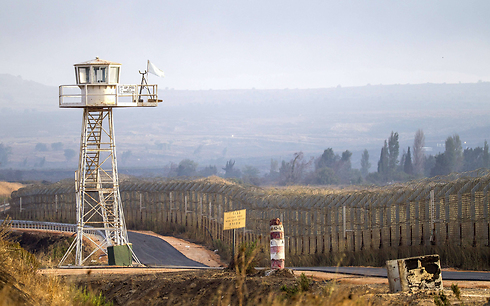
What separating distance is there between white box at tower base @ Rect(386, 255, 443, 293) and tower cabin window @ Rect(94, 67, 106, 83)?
1997 cm

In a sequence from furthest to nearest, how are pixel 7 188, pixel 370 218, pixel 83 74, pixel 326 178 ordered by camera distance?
pixel 326 178, pixel 7 188, pixel 83 74, pixel 370 218

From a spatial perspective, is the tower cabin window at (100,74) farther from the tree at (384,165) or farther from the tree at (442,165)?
the tree at (384,165)

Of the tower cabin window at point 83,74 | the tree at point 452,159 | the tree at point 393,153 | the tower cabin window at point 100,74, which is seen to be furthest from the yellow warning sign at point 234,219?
the tree at point 393,153

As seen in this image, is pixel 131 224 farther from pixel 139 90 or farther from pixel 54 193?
pixel 139 90

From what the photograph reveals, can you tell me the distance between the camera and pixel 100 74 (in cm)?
2720

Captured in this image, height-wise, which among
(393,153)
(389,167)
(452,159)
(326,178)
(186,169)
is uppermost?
(393,153)

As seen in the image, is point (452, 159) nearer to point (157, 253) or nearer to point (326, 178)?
point (326, 178)

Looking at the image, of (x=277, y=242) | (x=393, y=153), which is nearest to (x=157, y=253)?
(x=277, y=242)

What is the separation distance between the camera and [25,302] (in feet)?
26.3

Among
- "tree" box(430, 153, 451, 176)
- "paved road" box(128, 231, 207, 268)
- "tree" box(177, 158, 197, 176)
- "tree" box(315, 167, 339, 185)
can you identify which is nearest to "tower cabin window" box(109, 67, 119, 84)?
Answer: "paved road" box(128, 231, 207, 268)

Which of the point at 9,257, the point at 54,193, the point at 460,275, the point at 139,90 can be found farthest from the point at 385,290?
the point at 54,193

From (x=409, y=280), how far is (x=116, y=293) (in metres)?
6.23

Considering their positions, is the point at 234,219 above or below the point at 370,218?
above

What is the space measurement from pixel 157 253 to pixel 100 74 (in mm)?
9927
